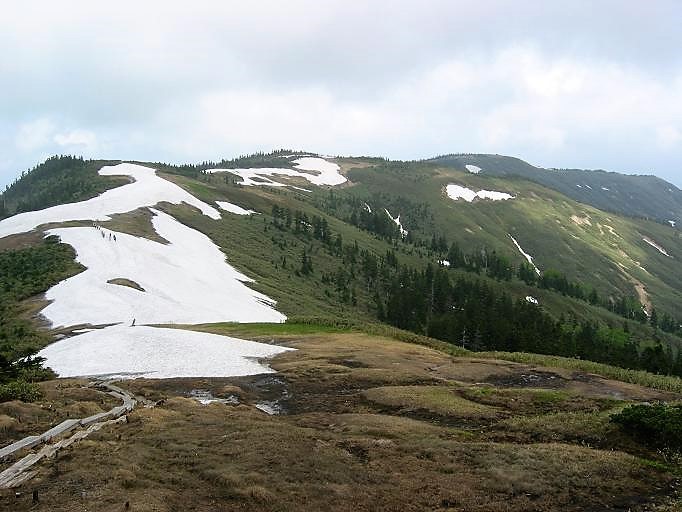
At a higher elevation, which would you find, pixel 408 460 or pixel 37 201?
pixel 37 201

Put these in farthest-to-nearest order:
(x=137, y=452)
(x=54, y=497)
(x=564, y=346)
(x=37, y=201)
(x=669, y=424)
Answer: (x=37, y=201) → (x=564, y=346) → (x=669, y=424) → (x=137, y=452) → (x=54, y=497)

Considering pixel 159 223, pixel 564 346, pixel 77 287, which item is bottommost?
pixel 564 346

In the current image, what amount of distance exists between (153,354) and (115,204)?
91418 millimetres

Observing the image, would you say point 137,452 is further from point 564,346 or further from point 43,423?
point 564,346

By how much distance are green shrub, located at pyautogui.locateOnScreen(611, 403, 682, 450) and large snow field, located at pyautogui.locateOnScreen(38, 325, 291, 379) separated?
25626mm

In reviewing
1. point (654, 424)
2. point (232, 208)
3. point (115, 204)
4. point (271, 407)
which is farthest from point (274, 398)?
point (232, 208)

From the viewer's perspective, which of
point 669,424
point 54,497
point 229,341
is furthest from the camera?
point 229,341

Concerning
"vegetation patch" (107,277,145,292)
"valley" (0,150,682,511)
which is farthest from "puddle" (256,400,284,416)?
"vegetation patch" (107,277,145,292)

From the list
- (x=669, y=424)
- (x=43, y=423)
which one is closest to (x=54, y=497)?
(x=43, y=423)

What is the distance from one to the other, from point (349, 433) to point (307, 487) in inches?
313

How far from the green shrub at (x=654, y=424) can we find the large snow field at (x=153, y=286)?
50.0 meters

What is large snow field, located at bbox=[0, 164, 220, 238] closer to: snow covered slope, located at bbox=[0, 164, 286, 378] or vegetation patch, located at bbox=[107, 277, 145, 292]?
snow covered slope, located at bbox=[0, 164, 286, 378]

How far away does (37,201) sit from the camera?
190375 mm

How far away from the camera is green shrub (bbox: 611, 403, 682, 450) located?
81.0 feet
